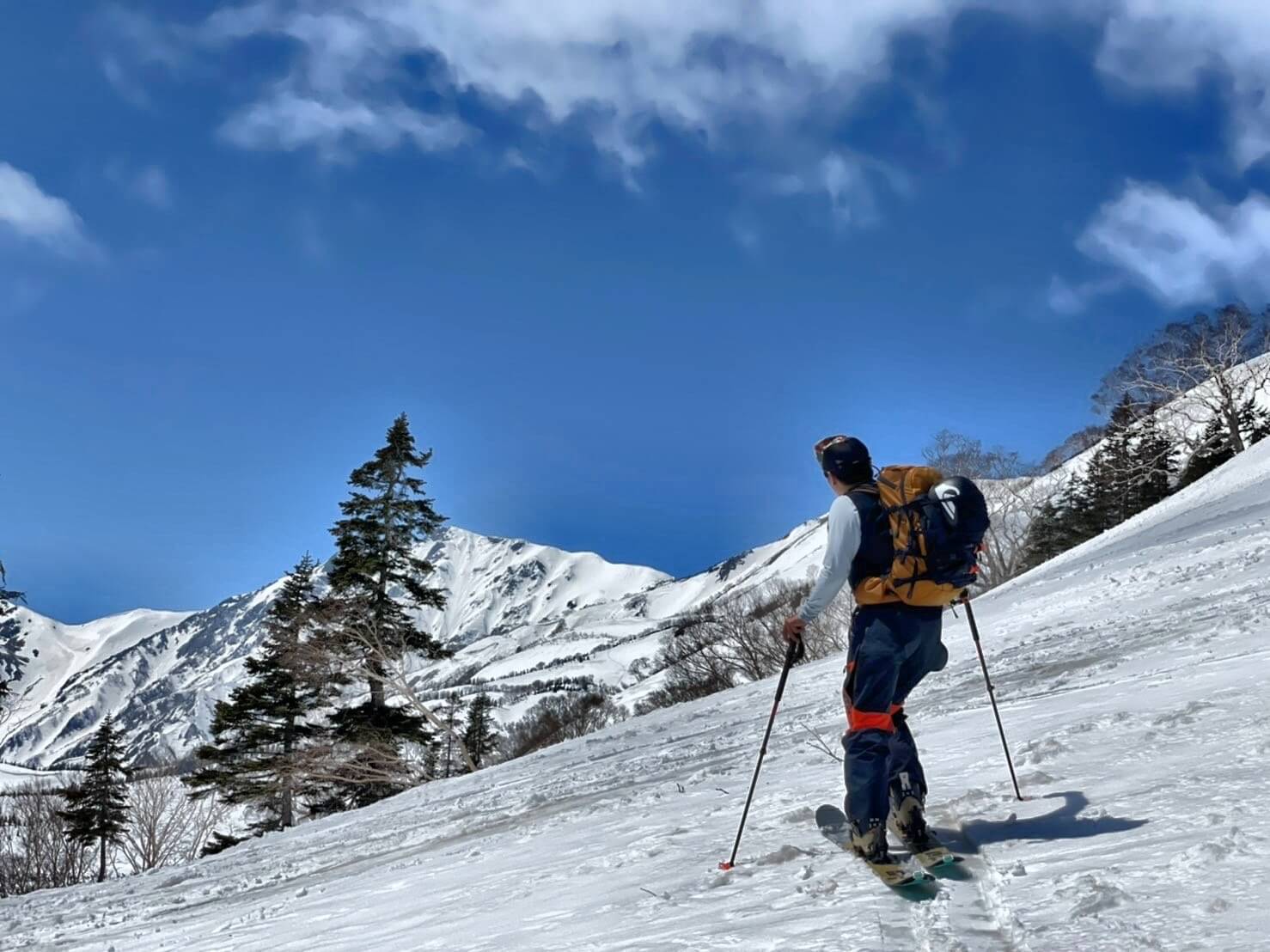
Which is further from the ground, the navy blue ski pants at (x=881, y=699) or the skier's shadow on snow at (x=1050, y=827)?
the navy blue ski pants at (x=881, y=699)

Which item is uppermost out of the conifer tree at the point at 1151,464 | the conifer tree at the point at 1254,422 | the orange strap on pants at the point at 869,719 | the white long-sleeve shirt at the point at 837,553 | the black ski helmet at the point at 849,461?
the conifer tree at the point at 1254,422

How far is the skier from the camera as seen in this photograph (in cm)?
422

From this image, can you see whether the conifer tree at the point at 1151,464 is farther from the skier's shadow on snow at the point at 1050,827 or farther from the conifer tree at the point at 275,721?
the skier's shadow on snow at the point at 1050,827

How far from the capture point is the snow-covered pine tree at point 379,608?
1024 inches

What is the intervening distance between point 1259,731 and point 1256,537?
1283 cm

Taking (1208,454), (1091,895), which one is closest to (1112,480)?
(1208,454)

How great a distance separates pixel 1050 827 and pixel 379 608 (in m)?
25.4

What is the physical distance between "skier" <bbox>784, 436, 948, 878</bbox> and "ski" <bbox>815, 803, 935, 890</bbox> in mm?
224

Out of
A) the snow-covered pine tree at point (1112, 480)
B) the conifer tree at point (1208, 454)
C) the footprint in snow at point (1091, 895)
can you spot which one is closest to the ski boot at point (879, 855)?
the footprint in snow at point (1091, 895)

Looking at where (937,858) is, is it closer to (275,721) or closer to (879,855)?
(879,855)

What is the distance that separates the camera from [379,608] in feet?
89.9

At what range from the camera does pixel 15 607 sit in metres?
22.8

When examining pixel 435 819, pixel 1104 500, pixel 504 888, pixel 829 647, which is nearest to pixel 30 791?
pixel 829 647

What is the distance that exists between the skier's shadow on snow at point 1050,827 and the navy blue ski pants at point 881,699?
1.11 feet
